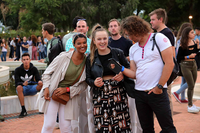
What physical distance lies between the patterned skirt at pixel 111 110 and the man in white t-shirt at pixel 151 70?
380 millimetres

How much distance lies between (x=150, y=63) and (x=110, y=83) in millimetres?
720

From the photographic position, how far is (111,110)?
11.4ft

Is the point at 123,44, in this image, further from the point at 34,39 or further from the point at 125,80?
the point at 34,39

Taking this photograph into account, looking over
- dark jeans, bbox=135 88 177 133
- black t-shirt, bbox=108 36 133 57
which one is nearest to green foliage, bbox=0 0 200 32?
black t-shirt, bbox=108 36 133 57

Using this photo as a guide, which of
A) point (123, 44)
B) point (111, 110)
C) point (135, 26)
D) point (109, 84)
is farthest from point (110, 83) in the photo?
point (123, 44)

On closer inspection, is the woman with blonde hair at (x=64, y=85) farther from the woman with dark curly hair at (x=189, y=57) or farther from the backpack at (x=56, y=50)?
the woman with dark curly hair at (x=189, y=57)

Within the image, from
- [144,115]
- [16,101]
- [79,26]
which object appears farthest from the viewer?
[16,101]

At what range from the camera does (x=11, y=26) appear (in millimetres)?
57719

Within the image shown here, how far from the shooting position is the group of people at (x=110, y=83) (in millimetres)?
3086

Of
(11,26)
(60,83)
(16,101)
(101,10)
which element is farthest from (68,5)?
(60,83)

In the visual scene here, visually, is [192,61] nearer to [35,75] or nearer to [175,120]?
[175,120]

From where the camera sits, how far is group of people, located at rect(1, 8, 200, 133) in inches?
121

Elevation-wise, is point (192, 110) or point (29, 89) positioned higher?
point (29, 89)

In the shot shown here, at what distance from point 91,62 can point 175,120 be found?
2.86 meters
